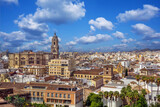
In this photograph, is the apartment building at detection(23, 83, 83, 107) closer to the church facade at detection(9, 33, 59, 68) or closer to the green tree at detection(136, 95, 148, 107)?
the green tree at detection(136, 95, 148, 107)

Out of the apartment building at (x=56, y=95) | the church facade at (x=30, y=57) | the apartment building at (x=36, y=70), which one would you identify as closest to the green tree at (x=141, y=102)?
the apartment building at (x=56, y=95)

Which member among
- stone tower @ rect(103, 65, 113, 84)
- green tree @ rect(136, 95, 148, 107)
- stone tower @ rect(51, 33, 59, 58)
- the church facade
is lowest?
green tree @ rect(136, 95, 148, 107)

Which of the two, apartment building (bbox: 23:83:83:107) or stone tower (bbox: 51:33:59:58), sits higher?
stone tower (bbox: 51:33:59:58)

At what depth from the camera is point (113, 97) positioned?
43.3 metres

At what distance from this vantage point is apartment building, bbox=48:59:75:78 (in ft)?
258

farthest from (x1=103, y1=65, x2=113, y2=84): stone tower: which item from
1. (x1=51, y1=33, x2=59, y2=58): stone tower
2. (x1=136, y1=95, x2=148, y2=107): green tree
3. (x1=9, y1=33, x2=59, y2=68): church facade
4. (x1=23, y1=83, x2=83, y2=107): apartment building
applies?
(x1=9, y1=33, x2=59, y2=68): church facade

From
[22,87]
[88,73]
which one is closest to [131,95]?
[22,87]

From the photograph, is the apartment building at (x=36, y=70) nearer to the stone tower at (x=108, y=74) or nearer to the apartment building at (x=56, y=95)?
the stone tower at (x=108, y=74)

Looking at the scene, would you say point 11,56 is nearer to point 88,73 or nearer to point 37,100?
point 88,73

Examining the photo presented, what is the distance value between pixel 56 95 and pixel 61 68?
35.9 meters

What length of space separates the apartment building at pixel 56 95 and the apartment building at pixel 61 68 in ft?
107

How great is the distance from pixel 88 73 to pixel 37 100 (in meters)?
32.3

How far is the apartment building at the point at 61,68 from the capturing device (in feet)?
258

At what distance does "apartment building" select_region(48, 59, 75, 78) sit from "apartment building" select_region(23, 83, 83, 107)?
3265 centimetres
